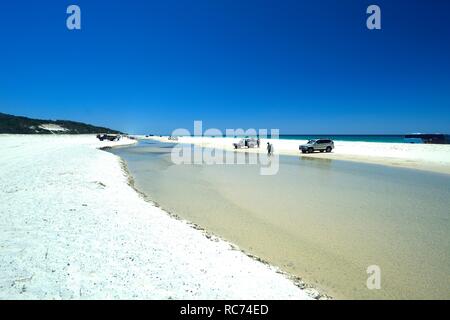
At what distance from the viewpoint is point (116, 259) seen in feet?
20.0

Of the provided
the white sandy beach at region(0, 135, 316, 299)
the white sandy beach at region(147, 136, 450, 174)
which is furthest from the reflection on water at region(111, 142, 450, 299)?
the white sandy beach at region(147, 136, 450, 174)

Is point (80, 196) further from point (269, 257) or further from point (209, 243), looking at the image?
point (269, 257)

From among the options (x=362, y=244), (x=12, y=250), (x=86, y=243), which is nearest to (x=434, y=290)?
(x=362, y=244)

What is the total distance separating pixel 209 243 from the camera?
746 centimetres

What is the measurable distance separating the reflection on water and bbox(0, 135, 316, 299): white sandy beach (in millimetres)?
1150

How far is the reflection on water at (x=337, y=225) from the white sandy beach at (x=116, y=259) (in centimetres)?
115

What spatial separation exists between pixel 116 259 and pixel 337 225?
6.66m

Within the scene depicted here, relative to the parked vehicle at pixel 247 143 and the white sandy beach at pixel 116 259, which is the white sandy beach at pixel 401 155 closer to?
the parked vehicle at pixel 247 143

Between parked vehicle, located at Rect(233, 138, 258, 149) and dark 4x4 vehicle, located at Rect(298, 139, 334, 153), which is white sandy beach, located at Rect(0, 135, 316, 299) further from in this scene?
parked vehicle, located at Rect(233, 138, 258, 149)

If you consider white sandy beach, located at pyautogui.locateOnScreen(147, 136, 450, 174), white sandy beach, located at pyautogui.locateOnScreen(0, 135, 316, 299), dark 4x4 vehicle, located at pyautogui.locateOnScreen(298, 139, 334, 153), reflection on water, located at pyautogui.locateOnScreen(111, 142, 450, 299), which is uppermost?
dark 4x4 vehicle, located at pyautogui.locateOnScreen(298, 139, 334, 153)

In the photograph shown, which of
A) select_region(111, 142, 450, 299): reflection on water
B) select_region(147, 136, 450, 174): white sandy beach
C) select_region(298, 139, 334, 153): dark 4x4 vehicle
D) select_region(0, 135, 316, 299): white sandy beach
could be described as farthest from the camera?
select_region(298, 139, 334, 153): dark 4x4 vehicle

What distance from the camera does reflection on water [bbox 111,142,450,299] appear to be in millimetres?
6328

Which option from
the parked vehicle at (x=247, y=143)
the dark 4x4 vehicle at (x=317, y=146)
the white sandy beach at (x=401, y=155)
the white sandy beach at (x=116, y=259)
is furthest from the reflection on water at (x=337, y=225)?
the parked vehicle at (x=247, y=143)

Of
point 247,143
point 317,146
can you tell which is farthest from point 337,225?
point 247,143
